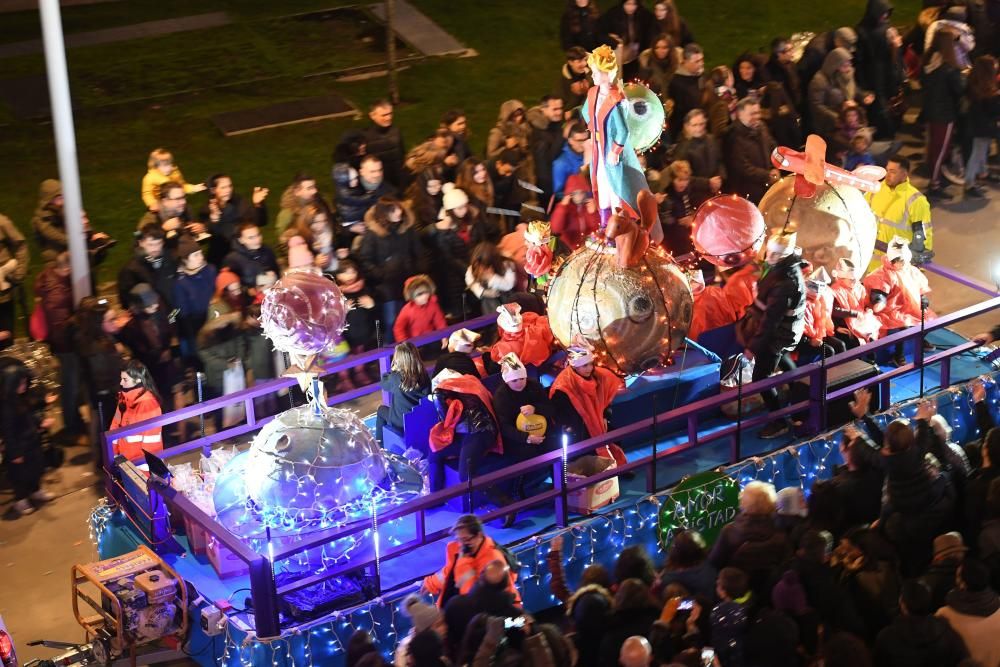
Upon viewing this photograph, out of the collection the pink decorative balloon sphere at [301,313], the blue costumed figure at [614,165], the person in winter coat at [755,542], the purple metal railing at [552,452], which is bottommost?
the purple metal railing at [552,452]

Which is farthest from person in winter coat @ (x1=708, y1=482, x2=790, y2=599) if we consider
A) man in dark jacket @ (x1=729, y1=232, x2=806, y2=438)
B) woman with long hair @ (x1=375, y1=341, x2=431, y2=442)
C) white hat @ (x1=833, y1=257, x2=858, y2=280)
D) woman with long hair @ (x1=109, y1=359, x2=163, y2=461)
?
woman with long hair @ (x1=109, y1=359, x2=163, y2=461)

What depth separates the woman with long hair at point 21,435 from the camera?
476 inches

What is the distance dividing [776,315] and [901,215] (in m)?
3.24

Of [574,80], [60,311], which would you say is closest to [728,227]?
[60,311]

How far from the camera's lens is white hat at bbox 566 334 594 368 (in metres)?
11.3

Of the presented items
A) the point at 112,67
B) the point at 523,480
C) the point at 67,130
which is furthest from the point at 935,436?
the point at 112,67

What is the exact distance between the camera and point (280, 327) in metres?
10.4

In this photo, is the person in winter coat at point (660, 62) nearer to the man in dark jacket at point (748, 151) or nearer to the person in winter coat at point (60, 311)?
the man in dark jacket at point (748, 151)

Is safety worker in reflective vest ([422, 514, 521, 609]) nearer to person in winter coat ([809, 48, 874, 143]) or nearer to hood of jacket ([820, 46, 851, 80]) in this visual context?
person in winter coat ([809, 48, 874, 143])

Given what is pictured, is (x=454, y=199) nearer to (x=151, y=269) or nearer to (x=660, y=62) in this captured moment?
(x=151, y=269)

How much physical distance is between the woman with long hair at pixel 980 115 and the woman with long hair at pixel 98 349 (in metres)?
10.0

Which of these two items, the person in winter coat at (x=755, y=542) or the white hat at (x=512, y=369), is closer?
the person in winter coat at (x=755, y=542)

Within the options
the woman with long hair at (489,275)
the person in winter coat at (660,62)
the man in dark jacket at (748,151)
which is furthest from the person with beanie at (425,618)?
the person in winter coat at (660,62)

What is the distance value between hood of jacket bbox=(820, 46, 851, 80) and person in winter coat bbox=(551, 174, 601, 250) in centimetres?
462
